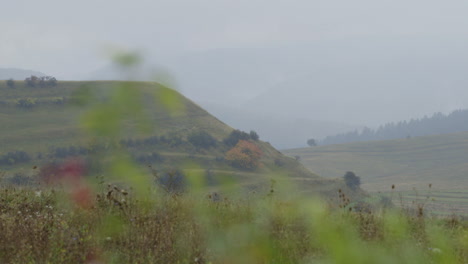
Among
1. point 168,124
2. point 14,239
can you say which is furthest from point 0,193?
point 168,124

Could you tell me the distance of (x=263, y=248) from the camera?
360 centimetres

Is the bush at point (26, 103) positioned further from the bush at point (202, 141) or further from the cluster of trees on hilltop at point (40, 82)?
the bush at point (202, 141)

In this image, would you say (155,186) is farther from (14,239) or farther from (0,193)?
(0,193)

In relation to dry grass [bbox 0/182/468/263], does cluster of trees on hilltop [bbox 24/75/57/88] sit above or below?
above

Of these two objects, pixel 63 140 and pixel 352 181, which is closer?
pixel 63 140

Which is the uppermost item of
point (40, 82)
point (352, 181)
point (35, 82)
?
point (40, 82)

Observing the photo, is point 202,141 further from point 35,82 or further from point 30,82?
point 35,82

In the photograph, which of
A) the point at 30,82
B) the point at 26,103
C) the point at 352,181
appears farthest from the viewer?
the point at 30,82

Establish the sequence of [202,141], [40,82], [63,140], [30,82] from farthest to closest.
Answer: [40,82] < [30,82] < [202,141] < [63,140]

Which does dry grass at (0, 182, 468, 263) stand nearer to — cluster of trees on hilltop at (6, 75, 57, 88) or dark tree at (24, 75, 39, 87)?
cluster of trees on hilltop at (6, 75, 57, 88)

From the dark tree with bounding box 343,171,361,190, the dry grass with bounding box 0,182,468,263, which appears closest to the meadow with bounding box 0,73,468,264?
the dry grass with bounding box 0,182,468,263

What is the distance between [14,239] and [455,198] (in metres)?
151

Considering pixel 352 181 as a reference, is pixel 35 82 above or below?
above

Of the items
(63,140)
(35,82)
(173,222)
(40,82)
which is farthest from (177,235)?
(40,82)
